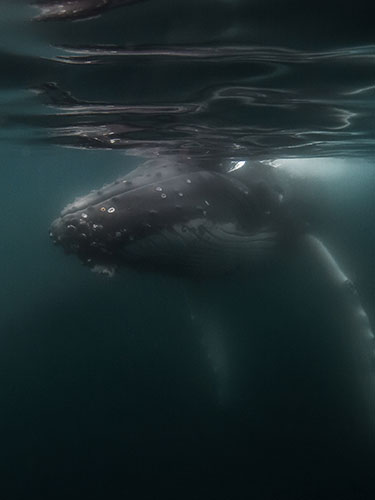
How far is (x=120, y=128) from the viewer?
589 inches

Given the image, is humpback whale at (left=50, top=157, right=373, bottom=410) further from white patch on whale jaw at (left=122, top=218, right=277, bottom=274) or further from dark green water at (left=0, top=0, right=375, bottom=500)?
dark green water at (left=0, top=0, right=375, bottom=500)

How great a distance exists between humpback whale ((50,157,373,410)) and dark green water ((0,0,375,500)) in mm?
1073

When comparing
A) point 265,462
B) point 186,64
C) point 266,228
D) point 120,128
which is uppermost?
point 186,64

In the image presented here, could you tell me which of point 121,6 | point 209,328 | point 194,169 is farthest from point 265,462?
point 121,6

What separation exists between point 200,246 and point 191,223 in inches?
28.9

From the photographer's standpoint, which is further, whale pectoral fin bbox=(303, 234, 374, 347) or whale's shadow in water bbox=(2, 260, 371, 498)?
whale's shadow in water bbox=(2, 260, 371, 498)

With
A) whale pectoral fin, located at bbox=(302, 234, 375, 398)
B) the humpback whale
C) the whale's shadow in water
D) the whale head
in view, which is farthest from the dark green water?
the whale head

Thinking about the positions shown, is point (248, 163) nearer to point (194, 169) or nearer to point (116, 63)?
point (194, 169)

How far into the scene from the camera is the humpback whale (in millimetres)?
12531

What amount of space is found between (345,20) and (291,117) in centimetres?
568

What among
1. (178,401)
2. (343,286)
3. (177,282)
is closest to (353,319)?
(343,286)

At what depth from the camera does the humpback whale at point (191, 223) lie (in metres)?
12.5

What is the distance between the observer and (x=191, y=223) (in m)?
13.4

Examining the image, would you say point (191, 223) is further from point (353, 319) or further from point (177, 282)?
point (177, 282)
